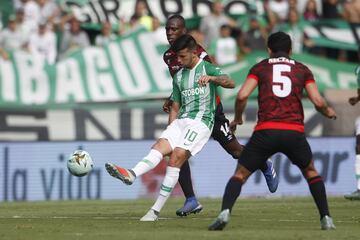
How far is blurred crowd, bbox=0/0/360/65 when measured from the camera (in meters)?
24.0

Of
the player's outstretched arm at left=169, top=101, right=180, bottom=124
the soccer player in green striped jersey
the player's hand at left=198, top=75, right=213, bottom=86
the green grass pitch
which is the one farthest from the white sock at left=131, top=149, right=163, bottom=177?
the player's hand at left=198, top=75, right=213, bottom=86

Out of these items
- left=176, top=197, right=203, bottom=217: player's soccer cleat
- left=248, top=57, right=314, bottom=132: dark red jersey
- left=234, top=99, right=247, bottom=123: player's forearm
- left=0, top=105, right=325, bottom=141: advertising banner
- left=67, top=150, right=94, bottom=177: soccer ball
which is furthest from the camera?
left=0, top=105, right=325, bottom=141: advertising banner

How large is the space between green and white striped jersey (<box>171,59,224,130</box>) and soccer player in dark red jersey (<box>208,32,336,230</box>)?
194 cm

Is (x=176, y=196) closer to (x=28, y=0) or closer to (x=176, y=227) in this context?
(x=28, y=0)

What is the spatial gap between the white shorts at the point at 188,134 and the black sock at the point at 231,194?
174 cm

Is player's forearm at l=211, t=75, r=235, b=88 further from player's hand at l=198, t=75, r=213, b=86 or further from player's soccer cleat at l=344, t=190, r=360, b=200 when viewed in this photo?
player's soccer cleat at l=344, t=190, r=360, b=200

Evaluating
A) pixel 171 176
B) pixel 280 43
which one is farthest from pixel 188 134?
pixel 280 43

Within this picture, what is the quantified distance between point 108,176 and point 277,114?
37.3 feet

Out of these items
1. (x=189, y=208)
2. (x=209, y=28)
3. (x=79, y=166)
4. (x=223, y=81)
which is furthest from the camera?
(x=209, y=28)

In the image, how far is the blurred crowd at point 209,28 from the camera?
2395 centimetres

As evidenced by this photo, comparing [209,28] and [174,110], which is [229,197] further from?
[209,28]

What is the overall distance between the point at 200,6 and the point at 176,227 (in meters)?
14.3

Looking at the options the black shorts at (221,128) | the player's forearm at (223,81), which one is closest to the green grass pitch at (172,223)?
the black shorts at (221,128)

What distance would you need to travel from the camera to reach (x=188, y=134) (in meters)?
13.1
